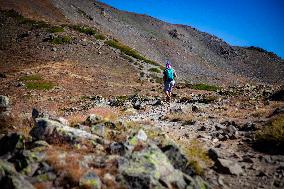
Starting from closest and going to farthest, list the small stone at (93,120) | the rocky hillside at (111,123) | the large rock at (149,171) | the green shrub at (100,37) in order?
the large rock at (149,171), the rocky hillside at (111,123), the small stone at (93,120), the green shrub at (100,37)

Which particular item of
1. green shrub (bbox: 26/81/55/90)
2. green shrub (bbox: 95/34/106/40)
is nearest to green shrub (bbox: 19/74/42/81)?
green shrub (bbox: 26/81/55/90)

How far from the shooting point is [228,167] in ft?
35.0

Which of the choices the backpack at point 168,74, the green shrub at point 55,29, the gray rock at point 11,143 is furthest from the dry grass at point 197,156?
the green shrub at point 55,29

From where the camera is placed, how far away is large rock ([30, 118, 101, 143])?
10.4m

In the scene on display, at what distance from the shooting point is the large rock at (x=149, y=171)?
27.5 ft

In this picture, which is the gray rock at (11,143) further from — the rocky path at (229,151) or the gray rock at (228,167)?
the gray rock at (228,167)

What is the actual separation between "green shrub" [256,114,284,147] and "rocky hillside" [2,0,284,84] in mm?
45131

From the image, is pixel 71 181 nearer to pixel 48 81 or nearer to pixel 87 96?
pixel 87 96

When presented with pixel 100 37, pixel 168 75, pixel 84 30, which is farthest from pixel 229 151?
pixel 84 30

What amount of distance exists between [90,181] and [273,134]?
7792mm

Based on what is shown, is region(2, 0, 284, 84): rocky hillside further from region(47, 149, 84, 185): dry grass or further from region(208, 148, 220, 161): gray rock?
region(47, 149, 84, 185): dry grass

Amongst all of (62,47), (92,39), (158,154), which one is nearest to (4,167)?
(158,154)

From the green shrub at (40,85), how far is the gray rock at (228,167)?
1067 inches

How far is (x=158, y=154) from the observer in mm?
9656
